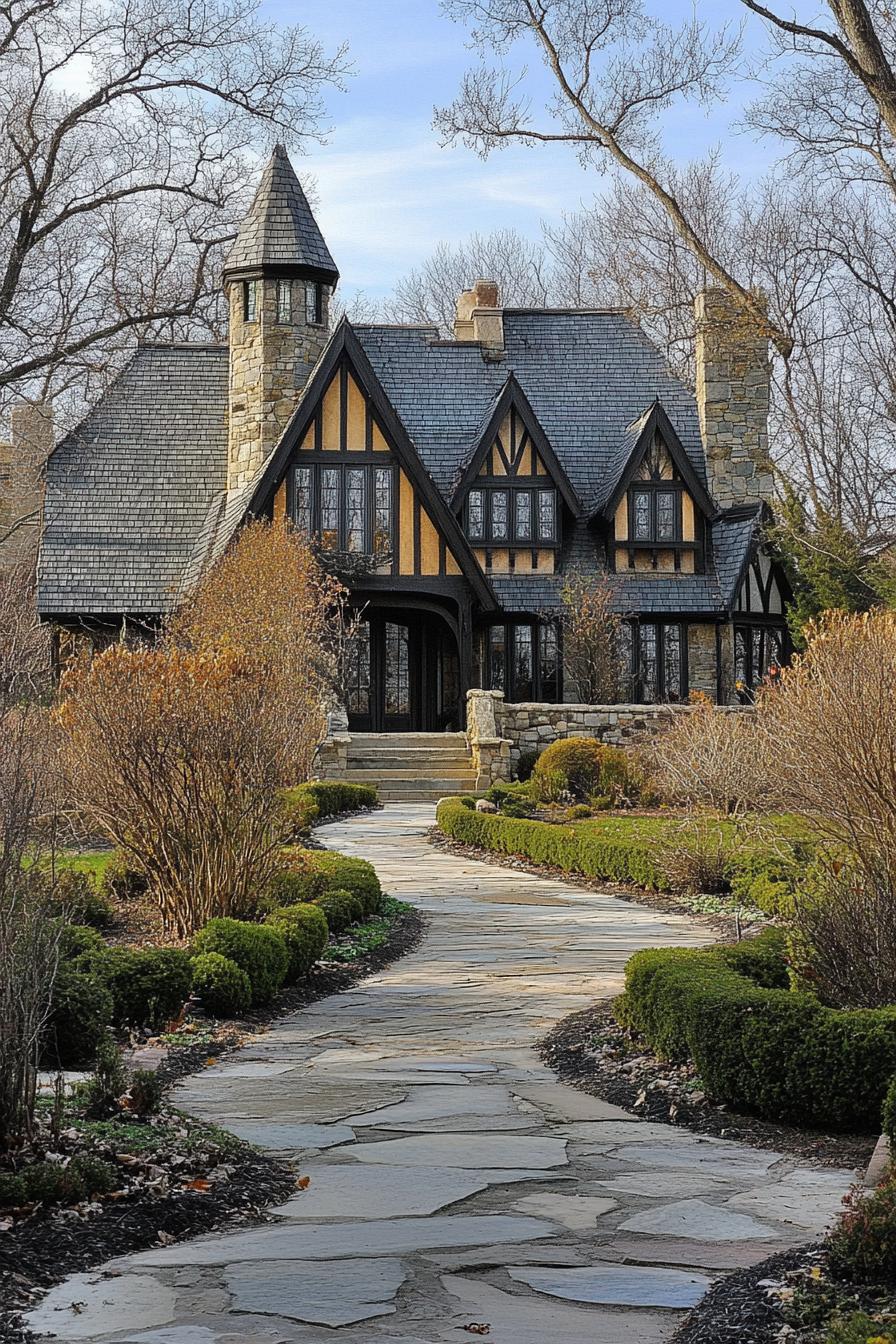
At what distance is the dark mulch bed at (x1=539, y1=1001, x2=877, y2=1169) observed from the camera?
5.54 m

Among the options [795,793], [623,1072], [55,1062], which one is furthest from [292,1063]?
[795,793]

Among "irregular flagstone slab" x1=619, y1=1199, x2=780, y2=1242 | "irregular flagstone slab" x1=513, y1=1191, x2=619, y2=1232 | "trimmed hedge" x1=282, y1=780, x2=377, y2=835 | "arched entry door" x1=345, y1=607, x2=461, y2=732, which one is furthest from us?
"arched entry door" x1=345, y1=607, x2=461, y2=732

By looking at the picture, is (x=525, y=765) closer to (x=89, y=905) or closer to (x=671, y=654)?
(x=671, y=654)

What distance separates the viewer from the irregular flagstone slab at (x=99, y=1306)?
357 centimetres

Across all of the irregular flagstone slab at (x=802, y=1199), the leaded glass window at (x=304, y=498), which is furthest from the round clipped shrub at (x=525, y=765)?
the irregular flagstone slab at (x=802, y=1199)

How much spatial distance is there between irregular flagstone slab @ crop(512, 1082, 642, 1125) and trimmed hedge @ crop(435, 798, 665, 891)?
6485 millimetres

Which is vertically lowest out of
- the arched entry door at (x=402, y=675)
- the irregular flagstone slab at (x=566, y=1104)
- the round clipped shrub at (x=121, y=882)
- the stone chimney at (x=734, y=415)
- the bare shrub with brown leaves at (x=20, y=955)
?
the irregular flagstone slab at (x=566, y=1104)

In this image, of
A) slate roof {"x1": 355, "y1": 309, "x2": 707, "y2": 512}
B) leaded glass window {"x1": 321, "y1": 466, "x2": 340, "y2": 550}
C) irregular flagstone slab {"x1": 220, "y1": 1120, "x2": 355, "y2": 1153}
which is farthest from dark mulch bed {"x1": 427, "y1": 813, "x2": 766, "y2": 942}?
slate roof {"x1": 355, "y1": 309, "x2": 707, "y2": 512}

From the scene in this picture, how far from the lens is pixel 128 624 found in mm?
25844

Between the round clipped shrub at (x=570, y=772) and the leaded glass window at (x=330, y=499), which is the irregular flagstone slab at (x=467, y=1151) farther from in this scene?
the leaded glass window at (x=330, y=499)

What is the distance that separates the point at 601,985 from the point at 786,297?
28.8m

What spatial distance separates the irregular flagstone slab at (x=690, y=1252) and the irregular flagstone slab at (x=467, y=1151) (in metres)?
0.84

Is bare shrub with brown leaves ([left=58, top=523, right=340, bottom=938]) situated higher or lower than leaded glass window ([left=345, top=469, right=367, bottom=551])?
lower

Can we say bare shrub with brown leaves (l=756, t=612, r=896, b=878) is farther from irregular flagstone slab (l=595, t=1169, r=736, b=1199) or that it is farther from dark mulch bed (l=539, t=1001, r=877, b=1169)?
irregular flagstone slab (l=595, t=1169, r=736, b=1199)
